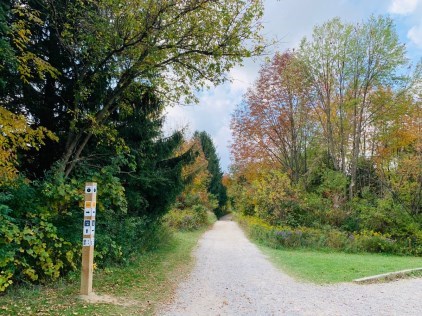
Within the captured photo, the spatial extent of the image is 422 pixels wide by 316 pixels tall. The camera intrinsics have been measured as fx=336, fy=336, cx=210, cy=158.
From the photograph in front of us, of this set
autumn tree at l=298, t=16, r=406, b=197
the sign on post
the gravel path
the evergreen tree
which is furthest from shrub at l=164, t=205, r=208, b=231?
the evergreen tree

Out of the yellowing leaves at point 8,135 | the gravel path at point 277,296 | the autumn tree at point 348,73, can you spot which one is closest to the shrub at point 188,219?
the autumn tree at point 348,73

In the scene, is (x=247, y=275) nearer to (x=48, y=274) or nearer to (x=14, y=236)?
(x=48, y=274)

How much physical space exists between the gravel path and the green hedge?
7295 millimetres

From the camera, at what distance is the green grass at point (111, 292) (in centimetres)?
533

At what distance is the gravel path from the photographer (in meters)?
5.95

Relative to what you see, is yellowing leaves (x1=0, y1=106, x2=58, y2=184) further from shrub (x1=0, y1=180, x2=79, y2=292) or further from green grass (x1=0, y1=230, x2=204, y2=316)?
green grass (x1=0, y1=230, x2=204, y2=316)

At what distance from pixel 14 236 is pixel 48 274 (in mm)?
1137

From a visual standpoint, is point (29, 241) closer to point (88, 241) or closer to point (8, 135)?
point (88, 241)

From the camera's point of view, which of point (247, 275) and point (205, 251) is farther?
point (205, 251)

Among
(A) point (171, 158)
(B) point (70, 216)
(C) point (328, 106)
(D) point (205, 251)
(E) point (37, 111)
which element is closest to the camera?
(B) point (70, 216)

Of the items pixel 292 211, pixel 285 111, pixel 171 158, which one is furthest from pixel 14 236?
pixel 285 111

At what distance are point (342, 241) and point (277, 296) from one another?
1173 centimetres

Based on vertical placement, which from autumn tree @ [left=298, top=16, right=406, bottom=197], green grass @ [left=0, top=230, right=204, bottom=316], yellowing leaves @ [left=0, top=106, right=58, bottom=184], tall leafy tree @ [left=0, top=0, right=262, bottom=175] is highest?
autumn tree @ [left=298, top=16, right=406, bottom=197]

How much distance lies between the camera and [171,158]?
12.9 metres
